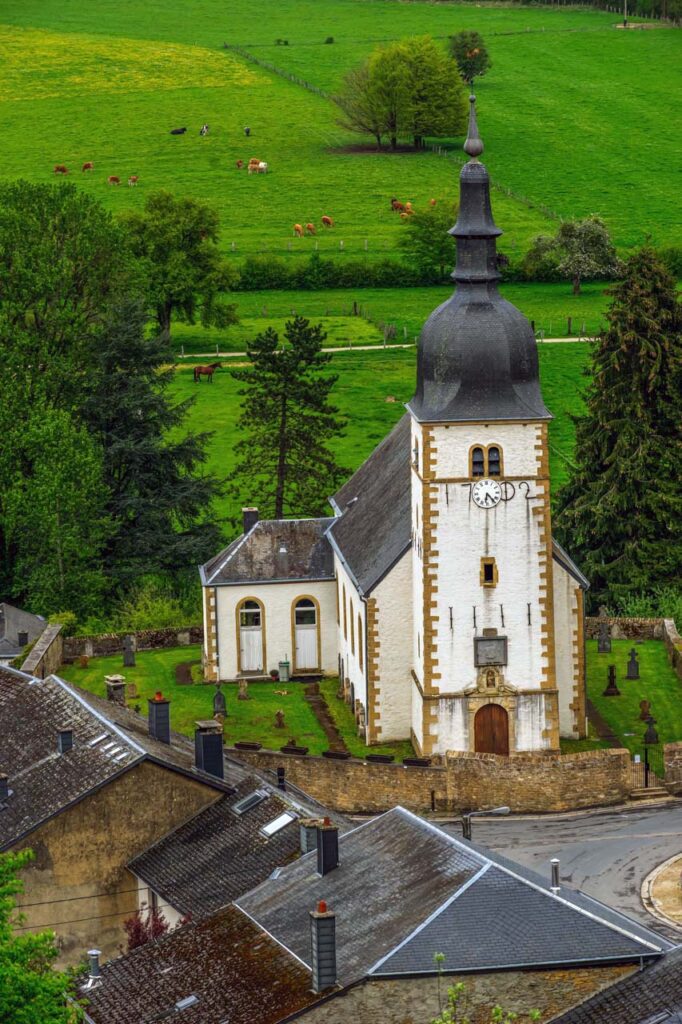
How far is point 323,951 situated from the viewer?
44688 mm

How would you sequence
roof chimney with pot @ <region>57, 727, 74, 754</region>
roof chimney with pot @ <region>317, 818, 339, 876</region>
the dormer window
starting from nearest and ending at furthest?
roof chimney with pot @ <region>317, 818, 339, 876</region>, roof chimney with pot @ <region>57, 727, 74, 754</region>, the dormer window

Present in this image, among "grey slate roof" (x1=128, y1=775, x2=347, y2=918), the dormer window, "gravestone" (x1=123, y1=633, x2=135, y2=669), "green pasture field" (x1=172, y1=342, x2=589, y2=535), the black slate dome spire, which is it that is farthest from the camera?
"green pasture field" (x1=172, y1=342, x2=589, y2=535)

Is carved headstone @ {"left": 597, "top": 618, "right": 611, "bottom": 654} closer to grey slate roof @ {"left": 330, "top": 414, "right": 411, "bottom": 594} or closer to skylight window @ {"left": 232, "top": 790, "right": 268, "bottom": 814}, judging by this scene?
grey slate roof @ {"left": 330, "top": 414, "right": 411, "bottom": 594}

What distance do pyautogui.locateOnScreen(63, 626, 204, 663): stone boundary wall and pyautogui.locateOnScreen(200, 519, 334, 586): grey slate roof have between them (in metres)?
4.78

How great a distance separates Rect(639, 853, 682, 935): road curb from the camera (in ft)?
189

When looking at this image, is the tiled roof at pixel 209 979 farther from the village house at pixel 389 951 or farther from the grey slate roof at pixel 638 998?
the grey slate roof at pixel 638 998

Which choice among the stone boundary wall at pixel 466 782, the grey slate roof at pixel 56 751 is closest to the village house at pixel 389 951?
the grey slate roof at pixel 56 751

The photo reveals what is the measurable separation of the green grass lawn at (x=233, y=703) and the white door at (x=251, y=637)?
770 millimetres

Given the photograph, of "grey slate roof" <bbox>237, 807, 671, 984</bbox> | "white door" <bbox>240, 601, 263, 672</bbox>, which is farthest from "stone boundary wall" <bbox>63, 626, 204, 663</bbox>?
"grey slate roof" <bbox>237, 807, 671, 984</bbox>

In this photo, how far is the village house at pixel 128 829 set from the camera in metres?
53.7

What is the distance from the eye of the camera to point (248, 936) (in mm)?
47875

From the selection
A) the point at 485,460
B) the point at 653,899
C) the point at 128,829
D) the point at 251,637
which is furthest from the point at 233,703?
the point at 128,829

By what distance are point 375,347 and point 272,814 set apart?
70961 mm

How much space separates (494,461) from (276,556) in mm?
13551
